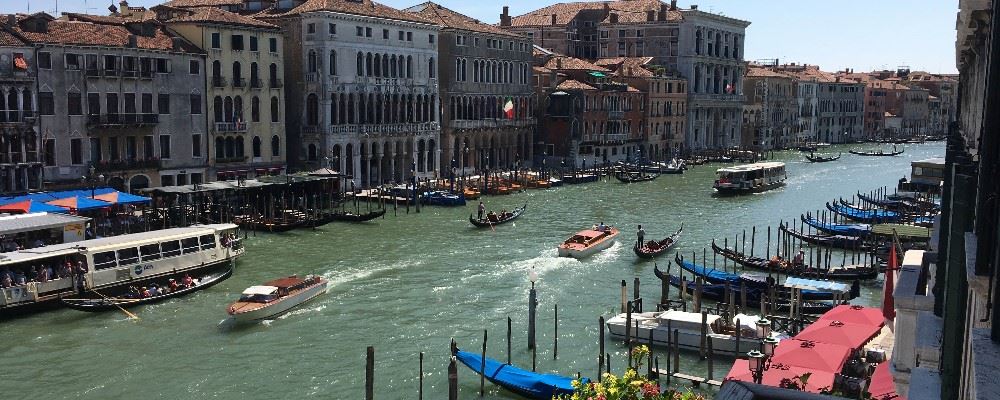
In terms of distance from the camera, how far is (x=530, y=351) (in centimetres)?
1497

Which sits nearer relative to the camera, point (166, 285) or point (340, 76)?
point (166, 285)

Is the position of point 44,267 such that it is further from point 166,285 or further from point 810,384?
point 810,384

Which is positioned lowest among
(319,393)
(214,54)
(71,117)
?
(319,393)

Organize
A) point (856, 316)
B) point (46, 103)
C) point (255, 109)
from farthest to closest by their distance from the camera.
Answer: point (255, 109) → point (46, 103) → point (856, 316)

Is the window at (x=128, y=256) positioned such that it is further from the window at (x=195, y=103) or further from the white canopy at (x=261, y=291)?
the window at (x=195, y=103)

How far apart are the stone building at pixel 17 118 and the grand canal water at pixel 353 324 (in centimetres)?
610

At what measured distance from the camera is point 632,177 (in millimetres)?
44594

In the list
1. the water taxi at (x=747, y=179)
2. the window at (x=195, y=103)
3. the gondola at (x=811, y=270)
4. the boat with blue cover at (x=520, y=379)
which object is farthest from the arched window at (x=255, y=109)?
the boat with blue cover at (x=520, y=379)

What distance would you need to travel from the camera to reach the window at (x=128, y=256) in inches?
738

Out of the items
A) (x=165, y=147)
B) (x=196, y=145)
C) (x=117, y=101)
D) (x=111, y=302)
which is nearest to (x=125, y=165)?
(x=165, y=147)

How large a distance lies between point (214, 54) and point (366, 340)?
18.5m

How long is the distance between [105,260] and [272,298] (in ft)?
12.5

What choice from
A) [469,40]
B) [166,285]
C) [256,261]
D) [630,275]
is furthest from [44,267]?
[469,40]

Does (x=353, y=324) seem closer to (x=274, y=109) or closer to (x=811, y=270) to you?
(x=811, y=270)
